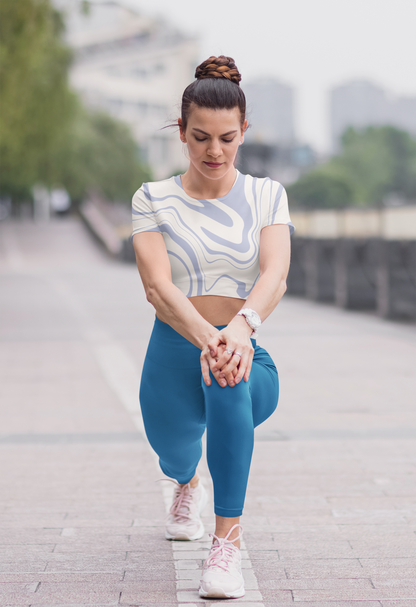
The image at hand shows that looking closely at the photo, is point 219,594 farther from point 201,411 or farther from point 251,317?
point 251,317

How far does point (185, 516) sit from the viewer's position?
3.64 m

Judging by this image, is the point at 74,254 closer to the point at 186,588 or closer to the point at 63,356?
the point at 63,356

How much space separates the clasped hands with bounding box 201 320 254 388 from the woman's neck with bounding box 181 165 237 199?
499mm

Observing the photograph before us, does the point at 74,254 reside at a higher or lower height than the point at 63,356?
lower

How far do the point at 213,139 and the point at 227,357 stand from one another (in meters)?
0.71

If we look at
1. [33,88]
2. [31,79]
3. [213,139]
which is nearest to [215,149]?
[213,139]

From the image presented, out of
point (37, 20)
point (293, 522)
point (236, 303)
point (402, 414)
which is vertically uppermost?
point (37, 20)

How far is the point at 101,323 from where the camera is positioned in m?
12.8

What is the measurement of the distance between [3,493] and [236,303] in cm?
191

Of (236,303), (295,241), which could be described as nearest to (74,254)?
(295,241)

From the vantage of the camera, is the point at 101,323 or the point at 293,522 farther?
the point at 101,323

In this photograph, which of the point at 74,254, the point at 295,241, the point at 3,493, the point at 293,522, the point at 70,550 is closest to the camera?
the point at 70,550

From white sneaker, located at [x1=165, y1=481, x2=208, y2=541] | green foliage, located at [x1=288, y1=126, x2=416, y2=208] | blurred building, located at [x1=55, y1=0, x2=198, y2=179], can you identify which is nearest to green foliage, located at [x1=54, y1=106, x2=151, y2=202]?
blurred building, located at [x1=55, y1=0, x2=198, y2=179]

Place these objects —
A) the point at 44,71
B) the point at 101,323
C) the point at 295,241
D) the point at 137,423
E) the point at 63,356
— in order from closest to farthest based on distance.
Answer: the point at 137,423, the point at 63,356, the point at 101,323, the point at 295,241, the point at 44,71
